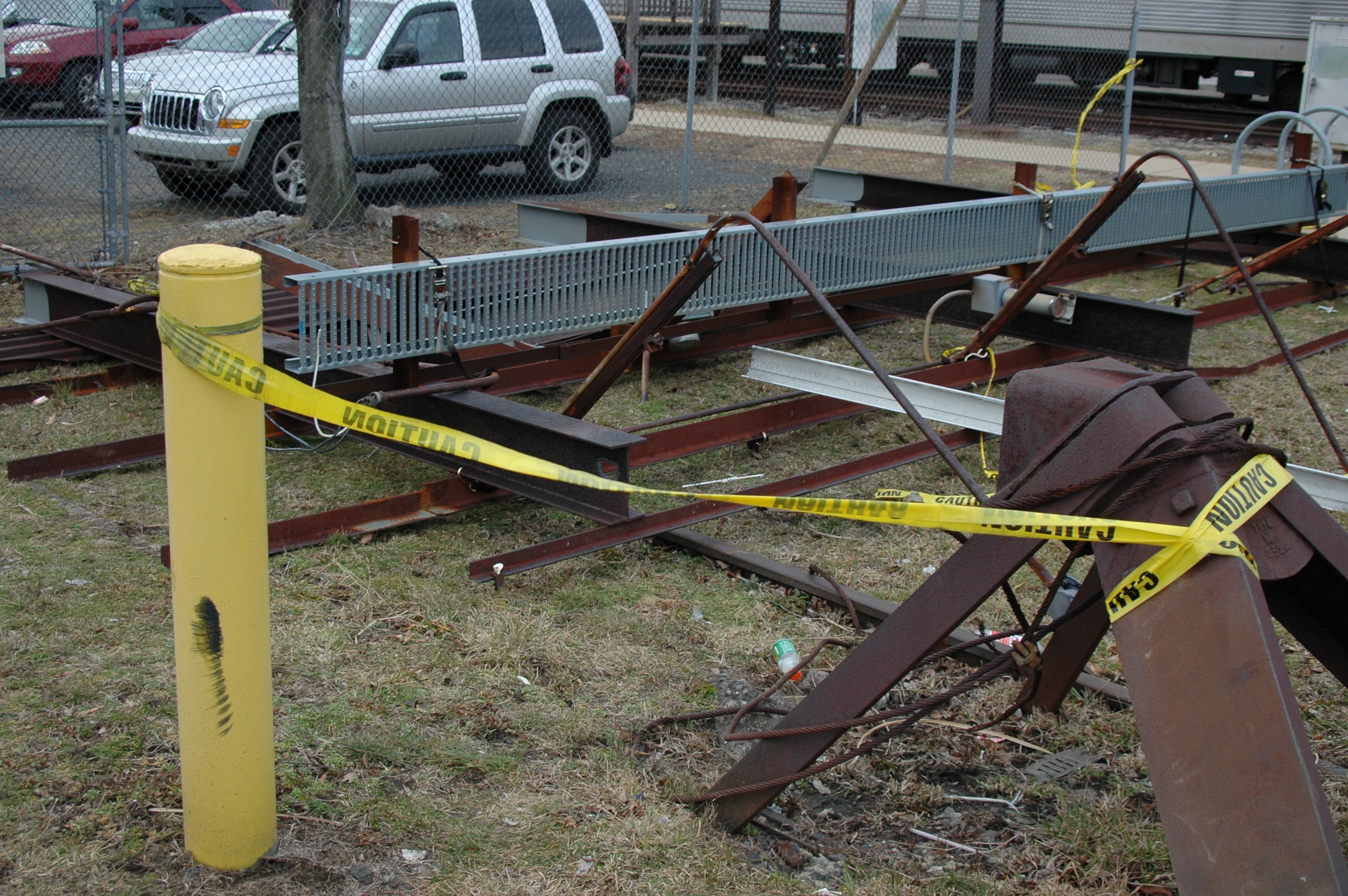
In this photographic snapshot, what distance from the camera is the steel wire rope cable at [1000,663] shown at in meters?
2.10

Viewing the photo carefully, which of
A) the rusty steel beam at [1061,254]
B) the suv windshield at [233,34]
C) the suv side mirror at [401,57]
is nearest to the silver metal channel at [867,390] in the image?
the rusty steel beam at [1061,254]

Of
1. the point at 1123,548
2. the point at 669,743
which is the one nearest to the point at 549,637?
the point at 669,743

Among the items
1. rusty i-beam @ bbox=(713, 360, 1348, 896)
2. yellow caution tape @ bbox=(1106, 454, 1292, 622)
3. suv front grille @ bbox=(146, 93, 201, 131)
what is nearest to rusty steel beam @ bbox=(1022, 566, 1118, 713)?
rusty i-beam @ bbox=(713, 360, 1348, 896)

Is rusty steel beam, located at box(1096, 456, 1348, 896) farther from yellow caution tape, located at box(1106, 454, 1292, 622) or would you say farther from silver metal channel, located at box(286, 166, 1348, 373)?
silver metal channel, located at box(286, 166, 1348, 373)

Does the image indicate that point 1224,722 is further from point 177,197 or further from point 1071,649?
point 177,197

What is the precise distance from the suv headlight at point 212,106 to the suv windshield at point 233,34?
138cm

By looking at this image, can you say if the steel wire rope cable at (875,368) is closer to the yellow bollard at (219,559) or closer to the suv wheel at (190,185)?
the yellow bollard at (219,559)

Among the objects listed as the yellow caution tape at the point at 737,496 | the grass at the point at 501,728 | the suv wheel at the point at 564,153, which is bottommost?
the grass at the point at 501,728

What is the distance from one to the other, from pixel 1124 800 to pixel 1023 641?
57 centimetres

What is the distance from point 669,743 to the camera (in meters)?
3.21

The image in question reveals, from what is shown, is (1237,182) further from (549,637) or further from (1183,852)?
(1183,852)

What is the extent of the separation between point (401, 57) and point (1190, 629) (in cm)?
1036

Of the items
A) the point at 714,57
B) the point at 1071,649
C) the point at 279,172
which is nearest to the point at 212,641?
the point at 1071,649

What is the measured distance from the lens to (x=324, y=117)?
9695 mm
